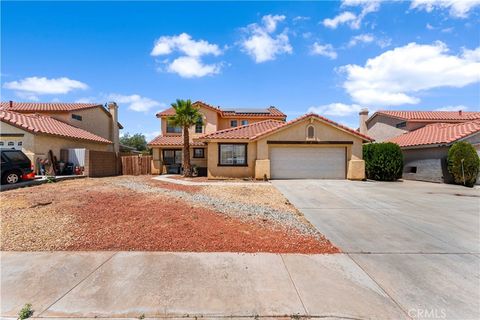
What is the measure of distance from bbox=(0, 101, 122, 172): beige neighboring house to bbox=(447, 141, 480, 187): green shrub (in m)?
27.9

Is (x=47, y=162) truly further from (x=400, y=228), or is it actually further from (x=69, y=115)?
(x=400, y=228)

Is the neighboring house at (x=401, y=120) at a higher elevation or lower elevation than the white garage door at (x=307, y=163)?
higher

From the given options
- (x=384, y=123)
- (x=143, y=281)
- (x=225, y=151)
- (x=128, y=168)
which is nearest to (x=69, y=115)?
(x=128, y=168)

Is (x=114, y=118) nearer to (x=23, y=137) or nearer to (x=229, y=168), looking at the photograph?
(x=23, y=137)

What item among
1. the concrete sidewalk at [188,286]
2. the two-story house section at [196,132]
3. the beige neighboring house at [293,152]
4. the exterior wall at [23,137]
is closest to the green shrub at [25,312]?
the concrete sidewalk at [188,286]

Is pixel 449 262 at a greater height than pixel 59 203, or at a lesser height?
lesser

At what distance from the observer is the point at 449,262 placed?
14.9 feet

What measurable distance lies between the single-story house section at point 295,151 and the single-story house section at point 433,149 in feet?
17.1

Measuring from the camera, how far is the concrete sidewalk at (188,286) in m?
3.09

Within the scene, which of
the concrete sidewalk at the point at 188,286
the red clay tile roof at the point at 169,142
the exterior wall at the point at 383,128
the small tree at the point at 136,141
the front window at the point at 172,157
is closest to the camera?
the concrete sidewalk at the point at 188,286

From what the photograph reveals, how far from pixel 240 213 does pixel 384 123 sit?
84.8 feet

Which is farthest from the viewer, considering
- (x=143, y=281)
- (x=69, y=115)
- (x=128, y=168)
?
Answer: (x=69, y=115)

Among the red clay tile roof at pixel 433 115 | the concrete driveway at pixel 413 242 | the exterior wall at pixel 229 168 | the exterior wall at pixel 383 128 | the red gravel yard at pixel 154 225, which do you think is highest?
the red clay tile roof at pixel 433 115

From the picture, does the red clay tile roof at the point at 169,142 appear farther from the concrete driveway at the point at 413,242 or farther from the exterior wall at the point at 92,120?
the concrete driveway at the point at 413,242
